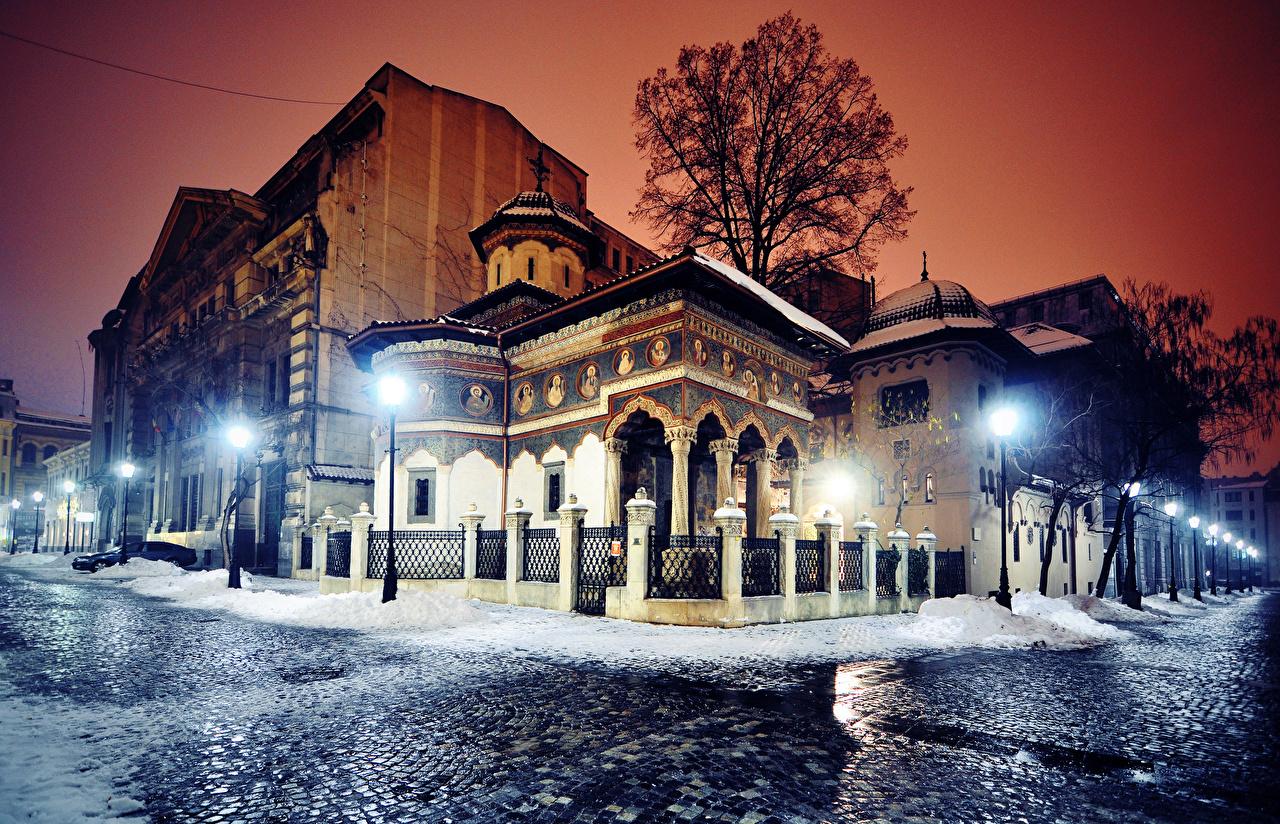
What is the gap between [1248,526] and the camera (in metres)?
88.4

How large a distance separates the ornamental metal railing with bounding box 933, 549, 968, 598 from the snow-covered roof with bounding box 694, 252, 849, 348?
7.16m

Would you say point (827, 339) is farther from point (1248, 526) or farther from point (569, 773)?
point (1248, 526)

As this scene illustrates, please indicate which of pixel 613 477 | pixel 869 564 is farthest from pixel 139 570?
pixel 869 564

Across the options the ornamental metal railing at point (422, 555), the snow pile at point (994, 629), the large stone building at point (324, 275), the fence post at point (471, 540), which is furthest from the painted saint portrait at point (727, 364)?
the large stone building at point (324, 275)

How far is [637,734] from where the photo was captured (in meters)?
5.48

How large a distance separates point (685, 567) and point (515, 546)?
4798 millimetres

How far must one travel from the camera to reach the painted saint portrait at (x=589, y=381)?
19.4m

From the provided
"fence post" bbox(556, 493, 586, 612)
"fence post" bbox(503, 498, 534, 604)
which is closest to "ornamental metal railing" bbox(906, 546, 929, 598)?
"fence post" bbox(556, 493, 586, 612)

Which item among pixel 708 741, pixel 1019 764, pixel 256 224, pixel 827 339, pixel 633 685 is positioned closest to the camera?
pixel 1019 764

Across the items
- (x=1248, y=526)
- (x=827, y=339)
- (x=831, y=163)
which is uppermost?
(x=831, y=163)

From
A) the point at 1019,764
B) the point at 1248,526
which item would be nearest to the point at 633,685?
the point at 1019,764

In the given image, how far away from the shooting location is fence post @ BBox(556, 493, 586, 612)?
14359mm

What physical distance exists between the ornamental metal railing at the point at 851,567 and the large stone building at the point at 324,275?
15.9 m

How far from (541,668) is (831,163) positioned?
861 inches
